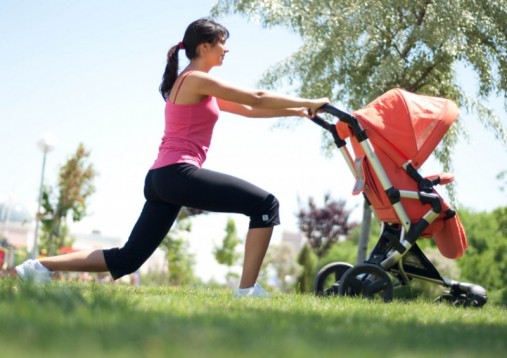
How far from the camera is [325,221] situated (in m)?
26.0

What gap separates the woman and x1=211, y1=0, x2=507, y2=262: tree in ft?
23.7

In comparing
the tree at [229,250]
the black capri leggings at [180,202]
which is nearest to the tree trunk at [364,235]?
the black capri leggings at [180,202]

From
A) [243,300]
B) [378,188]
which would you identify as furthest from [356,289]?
[243,300]

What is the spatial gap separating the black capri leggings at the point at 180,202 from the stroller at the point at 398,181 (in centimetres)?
101

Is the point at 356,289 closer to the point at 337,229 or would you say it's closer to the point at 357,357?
the point at 357,357

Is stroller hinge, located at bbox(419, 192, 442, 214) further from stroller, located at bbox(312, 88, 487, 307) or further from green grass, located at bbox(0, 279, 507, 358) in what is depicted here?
green grass, located at bbox(0, 279, 507, 358)

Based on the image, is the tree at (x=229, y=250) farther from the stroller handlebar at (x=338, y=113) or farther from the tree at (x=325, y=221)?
the stroller handlebar at (x=338, y=113)

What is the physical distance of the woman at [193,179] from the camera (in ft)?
18.7

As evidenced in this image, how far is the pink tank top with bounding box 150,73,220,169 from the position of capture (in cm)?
576

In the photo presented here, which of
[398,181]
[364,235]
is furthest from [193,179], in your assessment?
[364,235]

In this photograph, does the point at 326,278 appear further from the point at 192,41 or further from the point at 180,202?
the point at 192,41

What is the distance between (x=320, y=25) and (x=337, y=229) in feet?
43.1

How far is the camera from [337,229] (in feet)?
85.4

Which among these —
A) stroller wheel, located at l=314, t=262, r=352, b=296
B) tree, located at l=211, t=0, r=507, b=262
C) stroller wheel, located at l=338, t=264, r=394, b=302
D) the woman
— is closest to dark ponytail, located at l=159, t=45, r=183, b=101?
the woman
